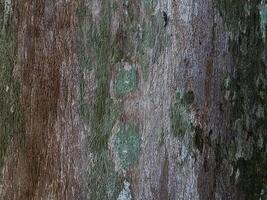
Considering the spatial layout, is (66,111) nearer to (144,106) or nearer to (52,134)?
(52,134)

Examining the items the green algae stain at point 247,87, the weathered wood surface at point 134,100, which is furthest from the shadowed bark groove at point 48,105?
the green algae stain at point 247,87

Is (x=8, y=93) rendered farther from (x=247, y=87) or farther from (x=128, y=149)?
(x=247, y=87)

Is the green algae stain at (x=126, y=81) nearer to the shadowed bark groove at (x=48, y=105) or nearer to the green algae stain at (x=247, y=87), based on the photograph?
the shadowed bark groove at (x=48, y=105)

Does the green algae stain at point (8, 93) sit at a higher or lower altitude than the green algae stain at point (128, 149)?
higher

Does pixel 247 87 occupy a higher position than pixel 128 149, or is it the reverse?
pixel 247 87

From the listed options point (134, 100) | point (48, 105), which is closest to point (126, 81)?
point (134, 100)

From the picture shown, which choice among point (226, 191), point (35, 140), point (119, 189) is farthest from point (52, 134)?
point (226, 191)

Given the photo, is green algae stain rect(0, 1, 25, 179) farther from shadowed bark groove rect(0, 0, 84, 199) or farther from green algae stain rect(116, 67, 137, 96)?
green algae stain rect(116, 67, 137, 96)
